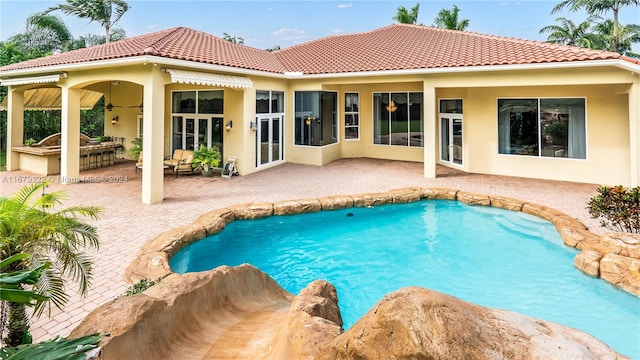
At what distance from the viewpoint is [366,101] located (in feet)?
76.8

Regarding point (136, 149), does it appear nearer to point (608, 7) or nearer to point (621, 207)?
point (621, 207)

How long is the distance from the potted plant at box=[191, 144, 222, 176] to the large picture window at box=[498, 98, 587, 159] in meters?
14.8

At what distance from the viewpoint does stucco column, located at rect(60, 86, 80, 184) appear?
51.9 feet

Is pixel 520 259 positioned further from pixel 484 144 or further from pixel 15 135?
pixel 15 135

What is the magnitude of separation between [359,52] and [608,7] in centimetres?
2970

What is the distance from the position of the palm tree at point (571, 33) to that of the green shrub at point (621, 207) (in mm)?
37114

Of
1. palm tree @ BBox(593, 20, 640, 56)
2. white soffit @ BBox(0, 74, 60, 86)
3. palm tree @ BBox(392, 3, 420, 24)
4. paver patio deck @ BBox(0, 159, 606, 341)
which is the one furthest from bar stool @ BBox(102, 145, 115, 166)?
palm tree @ BBox(593, 20, 640, 56)

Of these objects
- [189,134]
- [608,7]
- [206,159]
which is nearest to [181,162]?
[206,159]

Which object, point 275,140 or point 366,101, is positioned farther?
point 366,101

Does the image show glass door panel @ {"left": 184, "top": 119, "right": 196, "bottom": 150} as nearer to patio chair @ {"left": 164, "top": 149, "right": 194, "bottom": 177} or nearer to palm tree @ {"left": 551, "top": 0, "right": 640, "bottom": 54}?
patio chair @ {"left": 164, "top": 149, "right": 194, "bottom": 177}

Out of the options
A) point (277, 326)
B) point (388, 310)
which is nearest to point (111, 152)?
point (277, 326)

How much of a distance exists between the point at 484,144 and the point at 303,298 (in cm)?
1718

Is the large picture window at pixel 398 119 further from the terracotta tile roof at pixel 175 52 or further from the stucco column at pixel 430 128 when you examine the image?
the terracotta tile roof at pixel 175 52

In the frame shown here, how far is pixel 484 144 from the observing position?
19.0 metres
